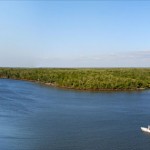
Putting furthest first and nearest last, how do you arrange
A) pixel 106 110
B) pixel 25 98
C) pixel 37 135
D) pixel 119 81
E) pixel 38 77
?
pixel 38 77 < pixel 119 81 < pixel 25 98 < pixel 106 110 < pixel 37 135

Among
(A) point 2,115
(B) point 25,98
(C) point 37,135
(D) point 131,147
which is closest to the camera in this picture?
(D) point 131,147

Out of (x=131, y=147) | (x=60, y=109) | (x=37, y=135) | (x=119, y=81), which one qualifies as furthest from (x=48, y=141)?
(x=119, y=81)

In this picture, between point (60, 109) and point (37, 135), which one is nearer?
point (37, 135)

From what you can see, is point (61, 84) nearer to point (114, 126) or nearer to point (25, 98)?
point (25, 98)

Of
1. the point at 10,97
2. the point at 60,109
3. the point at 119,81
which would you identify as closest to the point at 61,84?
the point at 119,81

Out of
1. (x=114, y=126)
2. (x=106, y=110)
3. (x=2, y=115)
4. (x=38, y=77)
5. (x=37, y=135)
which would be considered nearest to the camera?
(x=37, y=135)

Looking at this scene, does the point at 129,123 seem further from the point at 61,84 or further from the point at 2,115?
the point at 61,84
